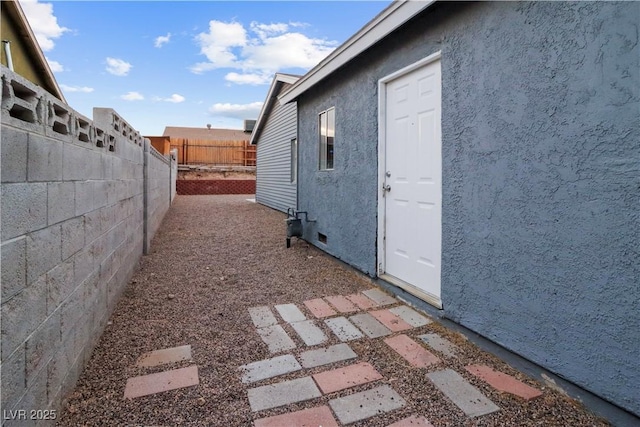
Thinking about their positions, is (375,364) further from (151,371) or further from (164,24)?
(164,24)

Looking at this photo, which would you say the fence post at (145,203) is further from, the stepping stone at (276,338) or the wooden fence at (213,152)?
the wooden fence at (213,152)

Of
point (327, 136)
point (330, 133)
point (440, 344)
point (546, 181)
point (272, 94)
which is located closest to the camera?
point (546, 181)

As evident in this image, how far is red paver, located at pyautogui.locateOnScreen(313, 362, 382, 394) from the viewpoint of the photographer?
1.95m

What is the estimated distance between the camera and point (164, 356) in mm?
2264

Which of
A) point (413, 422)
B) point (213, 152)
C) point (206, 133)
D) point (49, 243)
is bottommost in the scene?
point (413, 422)

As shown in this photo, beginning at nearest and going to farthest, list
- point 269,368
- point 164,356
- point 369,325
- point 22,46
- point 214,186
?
point 269,368, point 164,356, point 369,325, point 22,46, point 214,186

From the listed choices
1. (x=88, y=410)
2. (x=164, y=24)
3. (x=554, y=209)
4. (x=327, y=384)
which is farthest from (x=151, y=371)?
(x=164, y=24)

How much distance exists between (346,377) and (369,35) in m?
3.30

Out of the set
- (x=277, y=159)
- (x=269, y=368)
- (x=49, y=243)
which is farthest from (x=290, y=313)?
(x=277, y=159)

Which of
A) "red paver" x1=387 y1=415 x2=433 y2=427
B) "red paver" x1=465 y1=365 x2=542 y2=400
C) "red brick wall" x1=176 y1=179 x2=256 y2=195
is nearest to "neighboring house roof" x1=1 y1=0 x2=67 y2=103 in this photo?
"red paver" x1=387 y1=415 x2=433 y2=427

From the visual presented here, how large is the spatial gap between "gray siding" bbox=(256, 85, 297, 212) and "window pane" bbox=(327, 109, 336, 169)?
361 centimetres

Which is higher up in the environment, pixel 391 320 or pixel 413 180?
pixel 413 180

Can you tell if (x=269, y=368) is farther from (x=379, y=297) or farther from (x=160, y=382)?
(x=379, y=297)

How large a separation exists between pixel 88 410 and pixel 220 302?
1.57 metres
